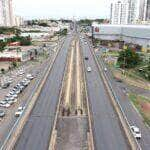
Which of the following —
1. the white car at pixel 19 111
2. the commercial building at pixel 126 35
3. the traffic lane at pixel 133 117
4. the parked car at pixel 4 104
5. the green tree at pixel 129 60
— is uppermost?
the commercial building at pixel 126 35

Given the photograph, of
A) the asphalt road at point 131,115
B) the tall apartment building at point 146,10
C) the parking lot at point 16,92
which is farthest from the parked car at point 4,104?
the tall apartment building at point 146,10

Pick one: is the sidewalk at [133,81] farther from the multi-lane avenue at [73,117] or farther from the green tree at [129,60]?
the green tree at [129,60]

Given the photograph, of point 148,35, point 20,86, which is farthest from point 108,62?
point 20,86

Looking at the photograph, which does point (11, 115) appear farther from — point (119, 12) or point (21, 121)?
point (119, 12)

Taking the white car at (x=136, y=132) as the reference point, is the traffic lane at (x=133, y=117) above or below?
below

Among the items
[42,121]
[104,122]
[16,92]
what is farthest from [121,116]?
[16,92]

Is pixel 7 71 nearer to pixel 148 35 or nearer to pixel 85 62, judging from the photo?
pixel 85 62
